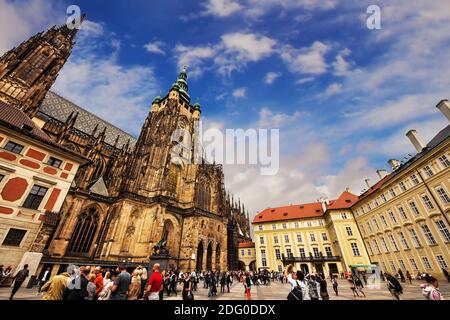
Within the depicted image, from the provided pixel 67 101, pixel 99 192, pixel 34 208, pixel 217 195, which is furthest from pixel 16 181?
pixel 67 101

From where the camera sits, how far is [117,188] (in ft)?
82.8

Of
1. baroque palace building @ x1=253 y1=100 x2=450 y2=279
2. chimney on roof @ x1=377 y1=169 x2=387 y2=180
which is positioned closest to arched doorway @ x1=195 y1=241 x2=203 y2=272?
baroque palace building @ x1=253 y1=100 x2=450 y2=279

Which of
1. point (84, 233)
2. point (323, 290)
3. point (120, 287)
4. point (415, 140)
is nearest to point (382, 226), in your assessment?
point (415, 140)

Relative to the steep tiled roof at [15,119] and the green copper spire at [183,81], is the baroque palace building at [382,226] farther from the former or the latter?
the green copper spire at [183,81]

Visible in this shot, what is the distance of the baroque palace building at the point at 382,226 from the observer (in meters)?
17.5

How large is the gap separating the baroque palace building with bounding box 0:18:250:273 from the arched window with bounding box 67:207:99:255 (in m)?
0.09

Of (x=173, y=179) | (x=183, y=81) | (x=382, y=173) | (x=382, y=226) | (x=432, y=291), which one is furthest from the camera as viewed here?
(x=183, y=81)

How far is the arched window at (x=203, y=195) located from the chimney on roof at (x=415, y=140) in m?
29.1

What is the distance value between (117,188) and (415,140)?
36.9 meters

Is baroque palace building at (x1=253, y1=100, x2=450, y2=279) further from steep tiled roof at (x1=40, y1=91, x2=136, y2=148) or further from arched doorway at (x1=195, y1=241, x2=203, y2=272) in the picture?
steep tiled roof at (x1=40, y1=91, x2=136, y2=148)

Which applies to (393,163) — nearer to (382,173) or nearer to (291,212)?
(382,173)

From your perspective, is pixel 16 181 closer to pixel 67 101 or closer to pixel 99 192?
pixel 99 192

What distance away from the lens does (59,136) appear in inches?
893
